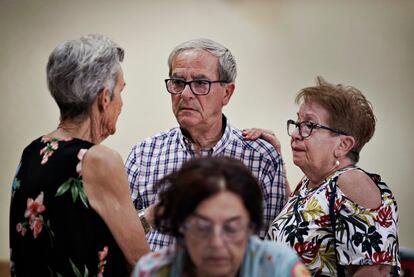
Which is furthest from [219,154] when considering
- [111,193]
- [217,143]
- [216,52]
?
[111,193]

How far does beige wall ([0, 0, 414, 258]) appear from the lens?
4.80 m

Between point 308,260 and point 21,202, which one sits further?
point 308,260

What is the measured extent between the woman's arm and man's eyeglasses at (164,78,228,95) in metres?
0.92

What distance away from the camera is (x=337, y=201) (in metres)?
2.50

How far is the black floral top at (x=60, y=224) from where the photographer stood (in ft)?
6.72

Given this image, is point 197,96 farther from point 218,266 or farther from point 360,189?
point 218,266

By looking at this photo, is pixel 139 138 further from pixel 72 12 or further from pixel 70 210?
pixel 70 210

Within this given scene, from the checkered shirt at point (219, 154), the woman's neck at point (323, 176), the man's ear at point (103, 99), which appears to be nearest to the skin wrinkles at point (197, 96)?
the checkered shirt at point (219, 154)

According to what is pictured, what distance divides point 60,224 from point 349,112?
1261 millimetres

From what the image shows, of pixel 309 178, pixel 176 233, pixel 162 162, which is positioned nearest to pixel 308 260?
pixel 309 178

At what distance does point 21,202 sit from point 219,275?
86 cm

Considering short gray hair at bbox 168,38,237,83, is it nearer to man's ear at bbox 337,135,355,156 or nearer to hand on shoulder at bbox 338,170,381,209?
man's ear at bbox 337,135,355,156

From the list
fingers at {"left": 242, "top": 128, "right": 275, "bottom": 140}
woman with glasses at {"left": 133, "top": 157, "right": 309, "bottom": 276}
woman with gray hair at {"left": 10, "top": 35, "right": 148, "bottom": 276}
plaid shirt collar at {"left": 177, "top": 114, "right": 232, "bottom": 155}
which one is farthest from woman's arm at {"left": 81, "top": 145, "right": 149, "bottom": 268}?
fingers at {"left": 242, "top": 128, "right": 275, "bottom": 140}

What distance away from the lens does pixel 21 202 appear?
2129 millimetres
